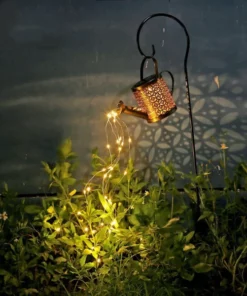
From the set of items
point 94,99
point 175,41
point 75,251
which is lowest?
point 75,251

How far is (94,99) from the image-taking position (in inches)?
166

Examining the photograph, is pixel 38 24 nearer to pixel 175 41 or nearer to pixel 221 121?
pixel 175 41

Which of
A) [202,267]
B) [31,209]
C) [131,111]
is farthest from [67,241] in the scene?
[131,111]

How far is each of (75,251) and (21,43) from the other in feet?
5.66

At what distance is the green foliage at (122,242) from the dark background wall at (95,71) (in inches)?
14.4

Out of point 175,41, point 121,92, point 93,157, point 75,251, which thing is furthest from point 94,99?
point 75,251

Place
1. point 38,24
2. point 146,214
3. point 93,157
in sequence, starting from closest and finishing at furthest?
point 146,214 → point 93,157 → point 38,24

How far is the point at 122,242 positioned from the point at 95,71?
1464 mm

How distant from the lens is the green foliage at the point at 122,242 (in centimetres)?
331

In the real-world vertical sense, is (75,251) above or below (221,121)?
below

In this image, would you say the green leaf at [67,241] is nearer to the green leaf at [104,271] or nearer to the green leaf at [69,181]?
the green leaf at [104,271]

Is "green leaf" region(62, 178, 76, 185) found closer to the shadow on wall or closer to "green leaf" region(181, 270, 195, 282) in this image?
the shadow on wall

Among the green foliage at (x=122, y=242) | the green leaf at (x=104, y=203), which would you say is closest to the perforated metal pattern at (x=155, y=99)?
the green foliage at (x=122, y=242)

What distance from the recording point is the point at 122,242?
3500mm
